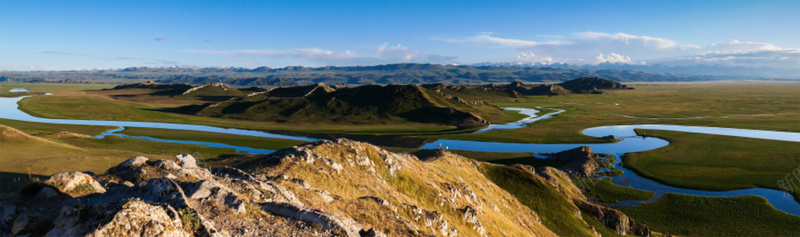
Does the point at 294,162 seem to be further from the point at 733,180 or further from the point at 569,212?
the point at 733,180

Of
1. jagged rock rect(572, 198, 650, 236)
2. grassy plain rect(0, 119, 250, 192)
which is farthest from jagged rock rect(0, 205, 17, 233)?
jagged rock rect(572, 198, 650, 236)

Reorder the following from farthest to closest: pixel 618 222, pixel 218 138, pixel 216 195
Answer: pixel 218 138, pixel 618 222, pixel 216 195

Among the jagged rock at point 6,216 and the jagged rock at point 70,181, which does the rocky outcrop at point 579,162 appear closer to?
the jagged rock at point 70,181

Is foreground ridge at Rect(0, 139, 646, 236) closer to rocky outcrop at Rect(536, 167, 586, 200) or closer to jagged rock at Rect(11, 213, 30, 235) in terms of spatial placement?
jagged rock at Rect(11, 213, 30, 235)

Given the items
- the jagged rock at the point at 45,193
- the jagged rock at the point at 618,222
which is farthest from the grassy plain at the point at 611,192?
the jagged rock at the point at 45,193

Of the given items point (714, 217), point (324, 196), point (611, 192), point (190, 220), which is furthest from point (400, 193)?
point (714, 217)

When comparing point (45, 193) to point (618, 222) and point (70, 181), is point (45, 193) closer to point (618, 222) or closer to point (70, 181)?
point (70, 181)

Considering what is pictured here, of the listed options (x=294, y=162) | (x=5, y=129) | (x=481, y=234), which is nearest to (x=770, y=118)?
(x=481, y=234)
